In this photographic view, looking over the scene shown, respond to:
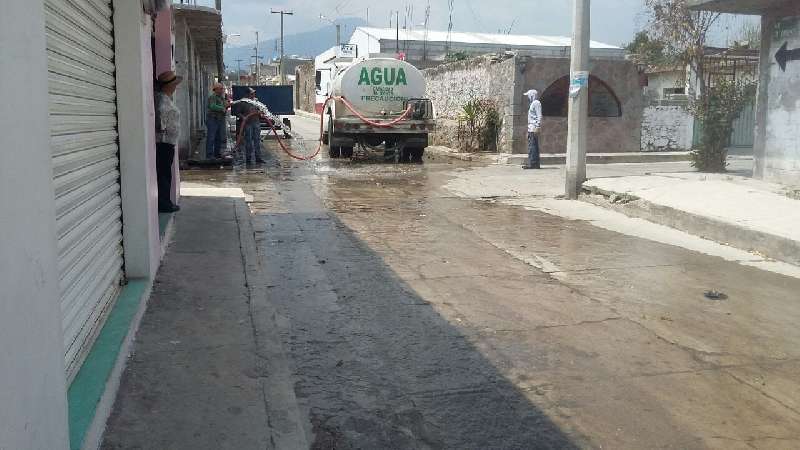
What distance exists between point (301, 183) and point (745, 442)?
11177 millimetres

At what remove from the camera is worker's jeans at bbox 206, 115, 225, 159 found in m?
16.0

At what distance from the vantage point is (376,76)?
61.4ft

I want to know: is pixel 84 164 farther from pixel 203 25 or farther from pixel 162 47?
pixel 203 25

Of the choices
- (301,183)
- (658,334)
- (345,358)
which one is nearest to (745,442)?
(658,334)

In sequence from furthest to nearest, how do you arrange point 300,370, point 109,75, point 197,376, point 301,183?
1. point 301,183
2. point 109,75
3. point 300,370
4. point 197,376

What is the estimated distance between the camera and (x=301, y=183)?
1407 centimetres

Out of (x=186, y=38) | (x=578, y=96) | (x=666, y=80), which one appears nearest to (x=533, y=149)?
(x=578, y=96)

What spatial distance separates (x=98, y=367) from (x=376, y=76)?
15.8 metres

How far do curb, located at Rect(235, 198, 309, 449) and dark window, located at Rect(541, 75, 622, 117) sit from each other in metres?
15.1

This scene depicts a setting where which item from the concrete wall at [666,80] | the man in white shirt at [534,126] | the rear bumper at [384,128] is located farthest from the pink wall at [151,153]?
the concrete wall at [666,80]

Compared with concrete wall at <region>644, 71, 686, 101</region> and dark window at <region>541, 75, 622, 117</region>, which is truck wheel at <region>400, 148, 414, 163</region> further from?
concrete wall at <region>644, 71, 686, 101</region>

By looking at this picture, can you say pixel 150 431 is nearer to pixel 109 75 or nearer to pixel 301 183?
pixel 109 75

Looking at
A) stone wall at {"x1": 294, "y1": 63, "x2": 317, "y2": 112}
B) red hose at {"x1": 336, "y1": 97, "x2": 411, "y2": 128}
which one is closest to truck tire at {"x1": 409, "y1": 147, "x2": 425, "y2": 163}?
red hose at {"x1": 336, "y1": 97, "x2": 411, "y2": 128}

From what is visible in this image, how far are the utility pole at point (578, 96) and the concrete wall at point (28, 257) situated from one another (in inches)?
399
